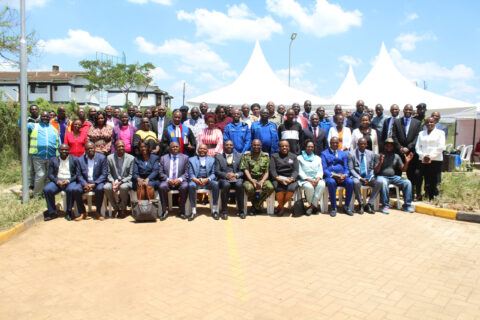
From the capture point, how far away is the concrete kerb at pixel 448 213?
23.1 feet

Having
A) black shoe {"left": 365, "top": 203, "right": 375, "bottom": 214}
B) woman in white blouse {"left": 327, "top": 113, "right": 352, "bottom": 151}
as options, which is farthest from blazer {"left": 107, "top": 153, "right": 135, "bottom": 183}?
black shoe {"left": 365, "top": 203, "right": 375, "bottom": 214}

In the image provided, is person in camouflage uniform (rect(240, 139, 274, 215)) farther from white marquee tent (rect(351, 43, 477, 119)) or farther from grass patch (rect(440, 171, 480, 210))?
white marquee tent (rect(351, 43, 477, 119))

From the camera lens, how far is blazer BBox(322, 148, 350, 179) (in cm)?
780

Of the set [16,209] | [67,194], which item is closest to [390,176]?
[67,194]

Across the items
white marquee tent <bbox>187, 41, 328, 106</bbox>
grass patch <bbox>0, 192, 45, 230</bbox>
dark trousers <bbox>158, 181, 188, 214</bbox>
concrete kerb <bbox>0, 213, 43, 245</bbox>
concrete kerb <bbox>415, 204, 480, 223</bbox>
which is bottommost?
concrete kerb <bbox>0, 213, 43, 245</bbox>

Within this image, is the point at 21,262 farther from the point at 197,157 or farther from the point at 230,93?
the point at 230,93

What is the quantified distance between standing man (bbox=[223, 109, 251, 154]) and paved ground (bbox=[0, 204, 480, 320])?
6.25 ft

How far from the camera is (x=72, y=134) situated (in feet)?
26.1

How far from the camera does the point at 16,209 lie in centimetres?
681

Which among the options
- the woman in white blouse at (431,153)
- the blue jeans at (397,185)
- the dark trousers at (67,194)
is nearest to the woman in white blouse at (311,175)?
the blue jeans at (397,185)

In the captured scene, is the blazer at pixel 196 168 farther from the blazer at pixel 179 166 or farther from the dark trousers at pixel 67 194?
the dark trousers at pixel 67 194

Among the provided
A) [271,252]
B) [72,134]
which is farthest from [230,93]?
[271,252]

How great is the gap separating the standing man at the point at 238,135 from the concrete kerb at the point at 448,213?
390cm

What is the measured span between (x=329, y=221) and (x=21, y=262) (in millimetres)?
5090
